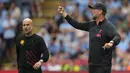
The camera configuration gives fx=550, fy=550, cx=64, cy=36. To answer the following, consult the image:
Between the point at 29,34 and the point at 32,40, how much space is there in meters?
0.13

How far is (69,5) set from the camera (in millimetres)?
18719

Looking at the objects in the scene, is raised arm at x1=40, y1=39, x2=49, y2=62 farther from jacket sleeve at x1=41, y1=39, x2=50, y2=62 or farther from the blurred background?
the blurred background

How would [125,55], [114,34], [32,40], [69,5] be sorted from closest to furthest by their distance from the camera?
[114,34] < [32,40] < [125,55] < [69,5]

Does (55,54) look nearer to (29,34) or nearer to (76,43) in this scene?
(76,43)

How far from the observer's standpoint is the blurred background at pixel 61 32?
53.4 feet

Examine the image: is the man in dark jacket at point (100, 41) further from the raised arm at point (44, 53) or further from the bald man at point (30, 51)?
the bald man at point (30, 51)

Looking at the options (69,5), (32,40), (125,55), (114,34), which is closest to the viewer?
(114,34)

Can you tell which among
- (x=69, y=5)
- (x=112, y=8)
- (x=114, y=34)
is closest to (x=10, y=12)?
(x=69, y=5)

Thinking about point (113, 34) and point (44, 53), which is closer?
point (113, 34)

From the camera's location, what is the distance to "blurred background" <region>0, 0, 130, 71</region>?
16.3 metres

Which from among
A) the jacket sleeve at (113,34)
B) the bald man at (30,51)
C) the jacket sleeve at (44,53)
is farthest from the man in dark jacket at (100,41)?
the bald man at (30,51)

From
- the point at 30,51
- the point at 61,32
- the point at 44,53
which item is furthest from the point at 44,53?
the point at 61,32

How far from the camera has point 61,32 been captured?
17.7 metres

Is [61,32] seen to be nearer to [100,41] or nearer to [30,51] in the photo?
[30,51]
